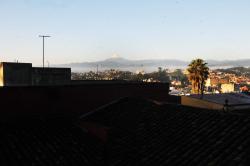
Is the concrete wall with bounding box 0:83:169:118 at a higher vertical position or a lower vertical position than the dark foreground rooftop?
higher

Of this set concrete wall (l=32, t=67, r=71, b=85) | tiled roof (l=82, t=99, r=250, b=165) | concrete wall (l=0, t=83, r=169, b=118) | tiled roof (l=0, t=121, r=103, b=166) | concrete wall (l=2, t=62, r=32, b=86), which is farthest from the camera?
concrete wall (l=32, t=67, r=71, b=85)

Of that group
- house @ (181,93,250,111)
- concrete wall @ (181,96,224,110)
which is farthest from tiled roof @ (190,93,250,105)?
concrete wall @ (181,96,224,110)

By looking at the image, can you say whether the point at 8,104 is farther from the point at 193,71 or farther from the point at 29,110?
the point at 193,71

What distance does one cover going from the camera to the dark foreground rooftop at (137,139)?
11305 millimetres

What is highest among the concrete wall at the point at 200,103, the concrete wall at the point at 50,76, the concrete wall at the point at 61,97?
the concrete wall at the point at 50,76

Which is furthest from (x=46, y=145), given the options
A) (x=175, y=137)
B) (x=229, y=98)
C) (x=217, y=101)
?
Answer: (x=229, y=98)

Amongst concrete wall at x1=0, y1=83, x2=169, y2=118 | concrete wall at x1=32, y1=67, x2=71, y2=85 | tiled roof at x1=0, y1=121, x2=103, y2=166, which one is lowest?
tiled roof at x1=0, y1=121, x2=103, y2=166

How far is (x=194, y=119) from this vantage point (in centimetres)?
1412

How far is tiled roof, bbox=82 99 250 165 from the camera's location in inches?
431

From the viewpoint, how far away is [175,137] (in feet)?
42.8

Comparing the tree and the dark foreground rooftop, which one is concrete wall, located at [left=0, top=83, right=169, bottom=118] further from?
the tree

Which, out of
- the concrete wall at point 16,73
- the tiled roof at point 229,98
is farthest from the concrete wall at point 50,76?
the tiled roof at point 229,98

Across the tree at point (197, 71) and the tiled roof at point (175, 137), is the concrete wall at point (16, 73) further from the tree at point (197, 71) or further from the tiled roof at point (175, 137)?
the tree at point (197, 71)

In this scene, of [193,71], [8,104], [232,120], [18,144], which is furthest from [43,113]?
[193,71]
